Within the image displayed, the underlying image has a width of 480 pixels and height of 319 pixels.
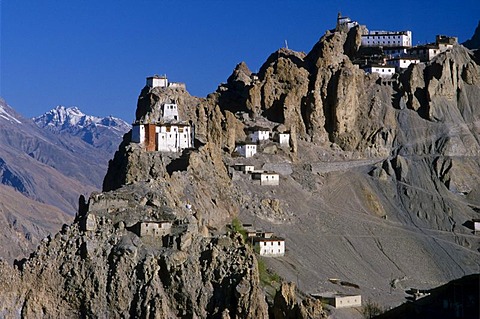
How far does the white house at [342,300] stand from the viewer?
9569 cm

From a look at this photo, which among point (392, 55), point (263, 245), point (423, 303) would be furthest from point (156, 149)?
point (392, 55)

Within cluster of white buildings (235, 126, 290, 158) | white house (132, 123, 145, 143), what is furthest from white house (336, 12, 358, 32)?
white house (132, 123, 145, 143)

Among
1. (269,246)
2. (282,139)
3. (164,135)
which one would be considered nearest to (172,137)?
(164,135)

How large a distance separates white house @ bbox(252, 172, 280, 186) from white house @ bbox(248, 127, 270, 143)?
30.5 feet

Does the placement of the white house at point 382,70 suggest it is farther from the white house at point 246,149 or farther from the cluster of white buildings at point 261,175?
the cluster of white buildings at point 261,175

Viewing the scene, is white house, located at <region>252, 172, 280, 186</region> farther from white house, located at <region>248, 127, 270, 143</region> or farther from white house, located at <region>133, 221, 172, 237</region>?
white house, located at <region>133, 221, 172, 237</region>

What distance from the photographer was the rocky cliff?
87.6 meters

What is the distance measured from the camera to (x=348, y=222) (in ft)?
395

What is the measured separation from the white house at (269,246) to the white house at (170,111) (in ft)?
76.8

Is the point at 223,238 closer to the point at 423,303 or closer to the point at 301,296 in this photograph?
the point at 301,296

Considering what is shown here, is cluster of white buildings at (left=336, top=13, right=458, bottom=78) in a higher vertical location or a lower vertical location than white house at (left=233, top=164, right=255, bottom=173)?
higher

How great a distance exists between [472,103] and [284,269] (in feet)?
179

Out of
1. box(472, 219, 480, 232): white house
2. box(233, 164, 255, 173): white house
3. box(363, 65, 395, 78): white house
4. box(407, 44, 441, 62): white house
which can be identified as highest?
box(407, 44, 441, 62): white house

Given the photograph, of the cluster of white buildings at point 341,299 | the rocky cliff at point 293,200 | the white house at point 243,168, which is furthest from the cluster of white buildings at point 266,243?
the white house at point 243,168
